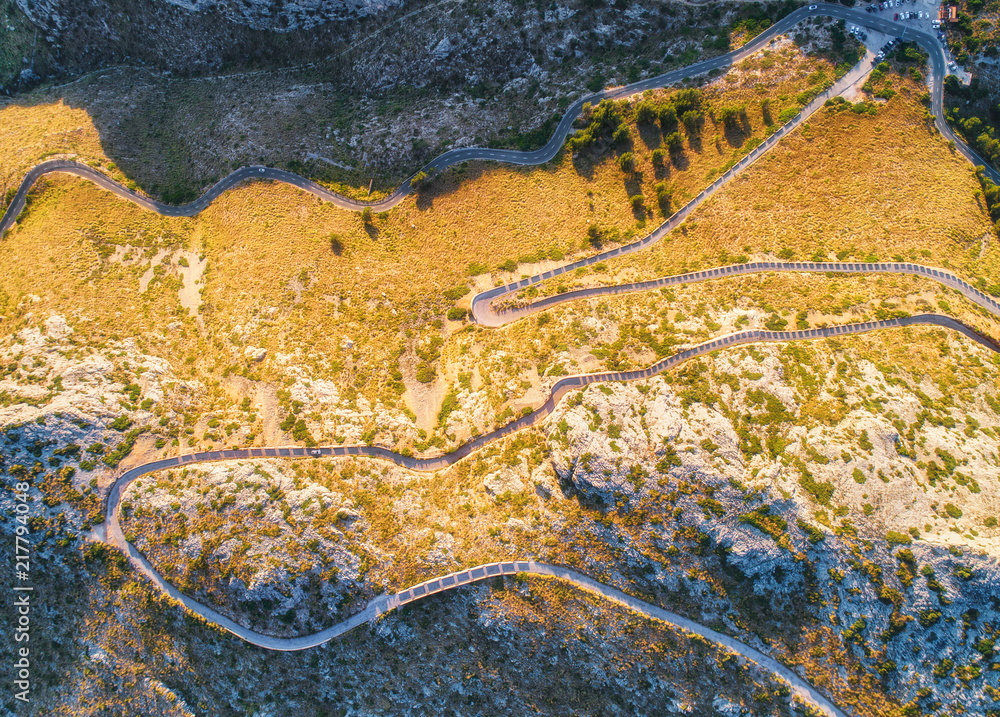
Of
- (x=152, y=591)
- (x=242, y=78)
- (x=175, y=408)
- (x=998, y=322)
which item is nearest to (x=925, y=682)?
(x=998, y=322)

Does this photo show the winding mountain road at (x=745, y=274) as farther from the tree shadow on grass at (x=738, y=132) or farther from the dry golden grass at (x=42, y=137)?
the dry golden grass at (x=42, y=137)

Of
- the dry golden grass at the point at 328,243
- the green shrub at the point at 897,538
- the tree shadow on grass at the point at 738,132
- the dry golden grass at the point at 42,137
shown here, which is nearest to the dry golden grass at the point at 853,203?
the tree shadow on grass at the point at 738,132

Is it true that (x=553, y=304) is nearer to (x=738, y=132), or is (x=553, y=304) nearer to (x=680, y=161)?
(x=680, y=161)

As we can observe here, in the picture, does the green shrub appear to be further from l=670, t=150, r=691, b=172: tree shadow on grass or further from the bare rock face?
the bare rock face

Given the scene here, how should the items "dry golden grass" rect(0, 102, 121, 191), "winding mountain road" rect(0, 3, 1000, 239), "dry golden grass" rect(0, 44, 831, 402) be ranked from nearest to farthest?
"dry golden grass" rect(0, 44, 831, 402) < "winding mountain road" rect(0, 3, 1000, 239) < "dry golden grass" rect(0, 102, 121, 191)

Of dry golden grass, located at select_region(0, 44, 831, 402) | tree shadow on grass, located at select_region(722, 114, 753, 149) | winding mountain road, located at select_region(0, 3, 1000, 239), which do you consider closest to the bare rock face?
dry golden grass, located at select_region(0, 44, 831, 402)

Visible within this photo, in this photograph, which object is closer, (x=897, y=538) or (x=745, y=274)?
(x=897, y=538)

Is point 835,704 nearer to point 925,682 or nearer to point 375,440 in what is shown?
point 925,682

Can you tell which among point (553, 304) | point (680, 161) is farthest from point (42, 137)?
point (680, 161)
